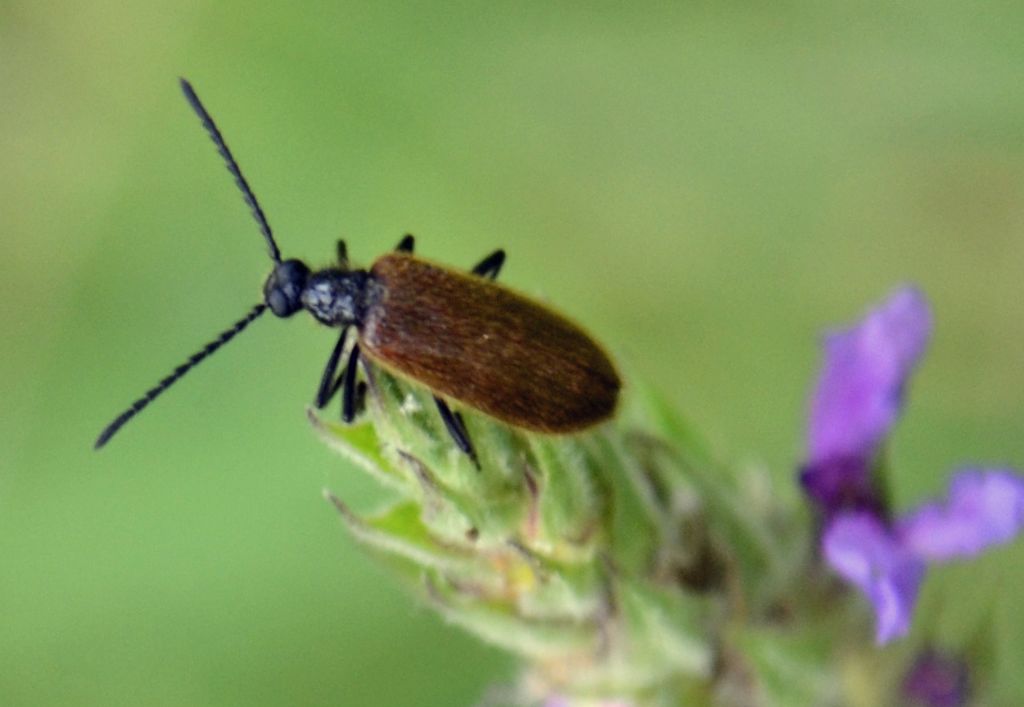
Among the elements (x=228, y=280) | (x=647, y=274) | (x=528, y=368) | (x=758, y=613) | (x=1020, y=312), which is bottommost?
(x=758, y=613)

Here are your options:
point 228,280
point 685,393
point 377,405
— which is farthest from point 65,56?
point 377,405

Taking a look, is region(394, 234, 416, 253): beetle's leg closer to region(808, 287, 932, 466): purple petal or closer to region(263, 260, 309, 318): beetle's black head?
region(263, 260, 309, 318): beetle's black head

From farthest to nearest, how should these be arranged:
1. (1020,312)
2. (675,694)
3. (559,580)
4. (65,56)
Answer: (65,56), (1020,312), (675,694), (559,580)

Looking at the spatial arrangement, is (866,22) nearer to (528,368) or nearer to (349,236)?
(349,236)

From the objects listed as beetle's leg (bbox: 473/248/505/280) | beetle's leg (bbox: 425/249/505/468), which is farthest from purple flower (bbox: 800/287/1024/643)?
beetle's leg (bbox: 473/248/505/280)

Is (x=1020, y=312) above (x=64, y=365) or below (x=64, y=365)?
above

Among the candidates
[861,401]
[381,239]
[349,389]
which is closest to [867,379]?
[861,401]
